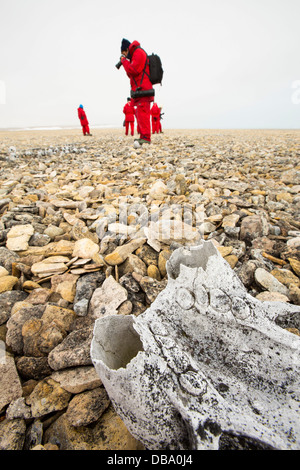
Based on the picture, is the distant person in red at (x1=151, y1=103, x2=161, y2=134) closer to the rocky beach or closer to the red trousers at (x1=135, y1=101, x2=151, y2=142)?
the red trousers at (x1=135, y1=101, x2=151, y2=142)

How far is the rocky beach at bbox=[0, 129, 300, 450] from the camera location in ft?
3.53

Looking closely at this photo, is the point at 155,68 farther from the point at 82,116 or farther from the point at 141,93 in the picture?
the point at 82,116

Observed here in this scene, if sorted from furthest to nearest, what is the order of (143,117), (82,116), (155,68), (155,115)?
(82,116), (155,115), (143,117), (155,68)

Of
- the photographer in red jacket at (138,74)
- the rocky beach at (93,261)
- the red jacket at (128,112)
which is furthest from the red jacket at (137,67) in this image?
the red jacket at (128,112)

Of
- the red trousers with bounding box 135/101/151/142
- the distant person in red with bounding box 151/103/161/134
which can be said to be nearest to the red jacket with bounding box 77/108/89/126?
the distant person in red with bounding box 151/103/161/134

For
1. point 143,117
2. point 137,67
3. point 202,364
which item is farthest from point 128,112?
point 202,364

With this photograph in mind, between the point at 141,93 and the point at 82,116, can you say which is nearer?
the point at 141,93

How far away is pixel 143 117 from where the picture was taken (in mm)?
6816

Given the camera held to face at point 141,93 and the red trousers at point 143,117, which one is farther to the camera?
the red trousers at point 143,117

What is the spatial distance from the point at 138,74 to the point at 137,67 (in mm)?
171

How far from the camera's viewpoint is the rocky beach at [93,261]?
1077 mm

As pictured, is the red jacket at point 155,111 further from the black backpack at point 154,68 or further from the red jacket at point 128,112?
the black backpack at point 154,68

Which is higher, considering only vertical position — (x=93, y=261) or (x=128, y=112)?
(x=128, y=112)
